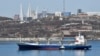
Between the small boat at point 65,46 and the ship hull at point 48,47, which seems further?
the ship hull at point 48,47

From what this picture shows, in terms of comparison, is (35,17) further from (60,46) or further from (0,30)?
(60,46)

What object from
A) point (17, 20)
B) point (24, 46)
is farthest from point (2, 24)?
point (24, 46)

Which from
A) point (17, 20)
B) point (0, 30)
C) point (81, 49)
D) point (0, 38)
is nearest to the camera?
point (81, 49)

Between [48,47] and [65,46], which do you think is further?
[48,47]

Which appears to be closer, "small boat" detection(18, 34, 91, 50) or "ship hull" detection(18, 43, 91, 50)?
"small boat" detection(18, 34, 91, 50)

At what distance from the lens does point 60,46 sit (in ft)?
323

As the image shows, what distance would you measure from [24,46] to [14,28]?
252 feet

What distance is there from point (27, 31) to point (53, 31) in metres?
7.70

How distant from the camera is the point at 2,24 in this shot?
597 feet

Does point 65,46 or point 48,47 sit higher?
point 65,46

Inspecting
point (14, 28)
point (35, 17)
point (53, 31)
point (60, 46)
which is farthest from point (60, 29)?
point (60, 46)

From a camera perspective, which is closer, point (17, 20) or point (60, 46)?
→ point (60, 46)

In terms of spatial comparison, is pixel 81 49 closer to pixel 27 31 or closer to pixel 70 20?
pixel 27 31

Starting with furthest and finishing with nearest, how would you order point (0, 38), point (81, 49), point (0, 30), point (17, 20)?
point (17, 20) < point (0, 30) < point (0, 38) < point (81, 49)
